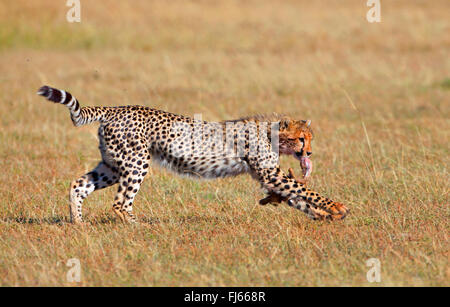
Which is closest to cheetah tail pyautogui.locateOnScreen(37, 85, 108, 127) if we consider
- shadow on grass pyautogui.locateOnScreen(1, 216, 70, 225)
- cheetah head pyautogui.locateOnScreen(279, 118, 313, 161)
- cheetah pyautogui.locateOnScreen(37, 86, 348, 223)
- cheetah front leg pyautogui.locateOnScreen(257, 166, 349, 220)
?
cheetah pyautogui.locateOnScreen(37, 86, 348, 223)

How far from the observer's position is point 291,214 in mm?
6555

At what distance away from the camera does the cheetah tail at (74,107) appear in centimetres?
587

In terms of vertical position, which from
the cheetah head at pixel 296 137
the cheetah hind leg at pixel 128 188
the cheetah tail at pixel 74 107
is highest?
the cheetah tail at pixel 74 107

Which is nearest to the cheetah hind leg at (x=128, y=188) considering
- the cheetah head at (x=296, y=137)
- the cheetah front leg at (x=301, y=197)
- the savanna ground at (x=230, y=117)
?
the savanna ground at (x=230, y=117)

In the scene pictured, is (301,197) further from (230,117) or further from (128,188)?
(230,117)

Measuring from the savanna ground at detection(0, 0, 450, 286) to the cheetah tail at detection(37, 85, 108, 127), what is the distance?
0.92 meters

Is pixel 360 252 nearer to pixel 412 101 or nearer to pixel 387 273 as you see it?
pixel 387 273

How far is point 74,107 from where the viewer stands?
20.2 ft

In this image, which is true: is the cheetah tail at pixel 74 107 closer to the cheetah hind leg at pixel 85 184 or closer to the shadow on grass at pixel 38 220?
the cheetah hind leg at pixel 85 184

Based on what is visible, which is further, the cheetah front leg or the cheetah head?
the cheetah head

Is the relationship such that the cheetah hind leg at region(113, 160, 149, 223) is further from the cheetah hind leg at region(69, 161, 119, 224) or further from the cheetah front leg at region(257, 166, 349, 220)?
the cheetah front leg at region(257, 166, 349, 220)

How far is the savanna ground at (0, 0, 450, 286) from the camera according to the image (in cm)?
527

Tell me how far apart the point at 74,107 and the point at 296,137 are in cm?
195

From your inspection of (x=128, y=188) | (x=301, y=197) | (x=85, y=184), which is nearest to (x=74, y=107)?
(x=85, y=184)
